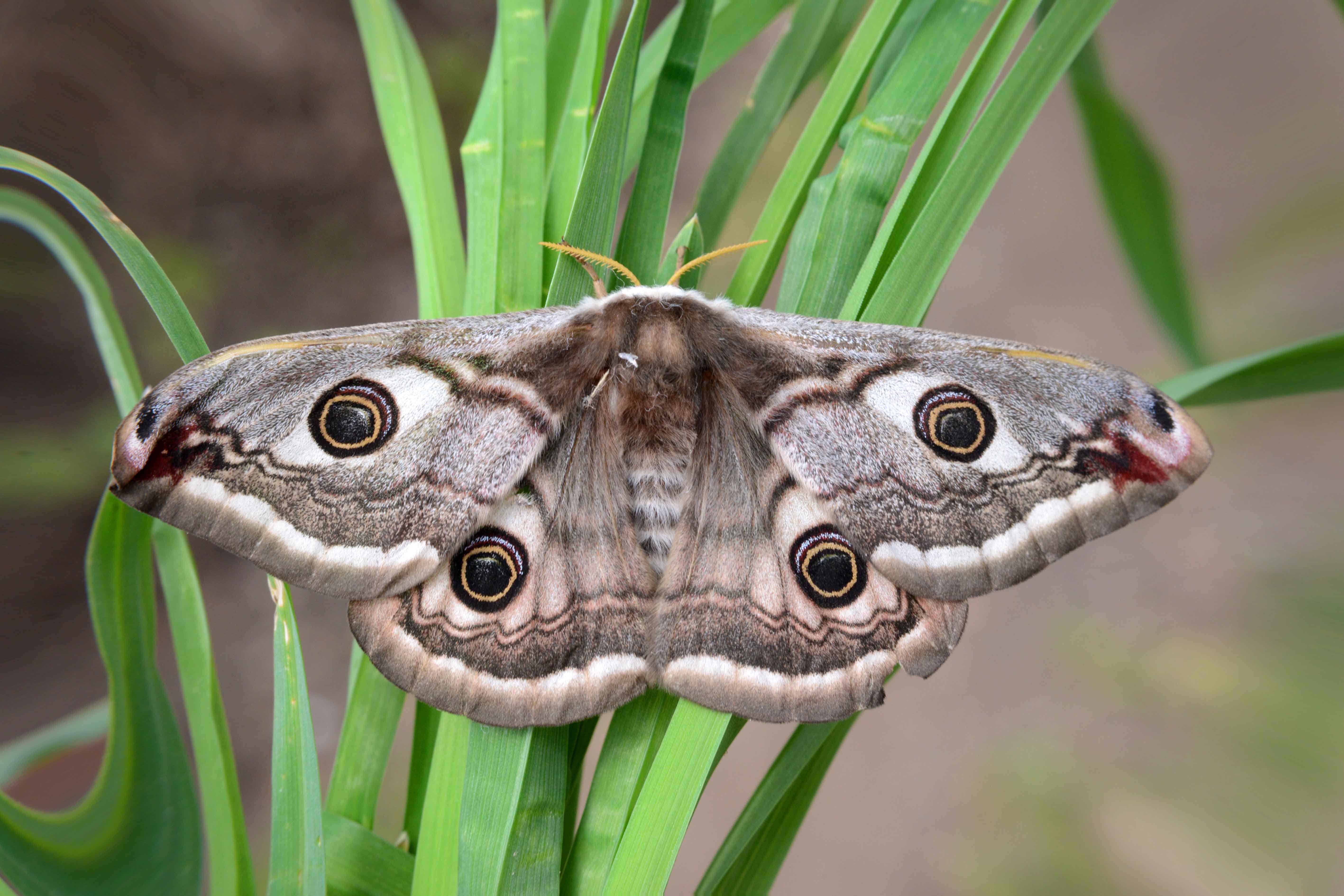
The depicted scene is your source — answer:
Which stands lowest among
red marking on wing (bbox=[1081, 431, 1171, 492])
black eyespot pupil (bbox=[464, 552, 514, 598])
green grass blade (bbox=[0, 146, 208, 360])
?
black eyespot pupil (bbox=[464, 552, 514, 598])

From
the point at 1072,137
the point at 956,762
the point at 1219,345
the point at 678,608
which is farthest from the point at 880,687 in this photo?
the point at 1072,137

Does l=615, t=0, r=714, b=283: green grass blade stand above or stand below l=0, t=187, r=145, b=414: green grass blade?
above

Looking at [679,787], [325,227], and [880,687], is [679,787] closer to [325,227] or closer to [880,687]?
[880,687]

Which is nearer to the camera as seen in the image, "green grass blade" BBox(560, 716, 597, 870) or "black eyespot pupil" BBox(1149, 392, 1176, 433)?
"black eyespot pupil" BBox(1149, 392, 1176, 433)

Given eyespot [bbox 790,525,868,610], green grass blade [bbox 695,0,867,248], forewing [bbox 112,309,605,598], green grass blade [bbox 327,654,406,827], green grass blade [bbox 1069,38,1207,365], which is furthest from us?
green grass blade [bbox 1069,38,1207,365]

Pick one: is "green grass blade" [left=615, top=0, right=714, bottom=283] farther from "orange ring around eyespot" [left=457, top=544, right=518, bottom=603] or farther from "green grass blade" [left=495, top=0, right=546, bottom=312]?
"orange ring around eyespot" [left=457, top=544, right=518, bottom=603]

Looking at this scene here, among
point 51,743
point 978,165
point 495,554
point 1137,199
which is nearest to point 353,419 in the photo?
point 495,554

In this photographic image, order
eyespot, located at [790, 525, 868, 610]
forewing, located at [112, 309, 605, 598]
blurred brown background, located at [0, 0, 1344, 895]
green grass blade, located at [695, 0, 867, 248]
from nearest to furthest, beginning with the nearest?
1. forewing, located at [112, 309, 605, 598]
2. eyespot, located at [790, 525, 868, 610]
3. green grass blade, located at [695, 0, 867, 248]
4. blurred brown background, located at [0, 0, 1344, 895]

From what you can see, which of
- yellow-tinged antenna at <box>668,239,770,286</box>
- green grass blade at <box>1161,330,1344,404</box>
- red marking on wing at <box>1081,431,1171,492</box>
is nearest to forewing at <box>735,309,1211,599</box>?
red marking on wing at <box>1081,431,1171,492</box>
